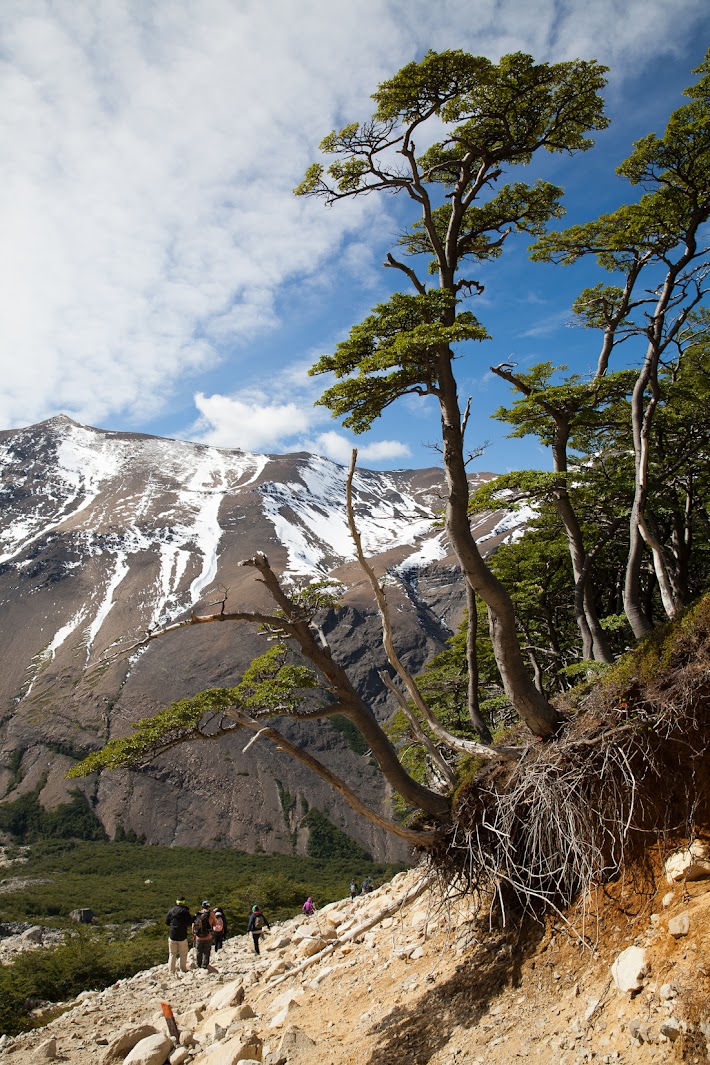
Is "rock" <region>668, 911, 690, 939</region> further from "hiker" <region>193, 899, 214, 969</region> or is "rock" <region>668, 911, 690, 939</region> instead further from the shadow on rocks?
"hiker" <region>193, 899, 214, 969</region>

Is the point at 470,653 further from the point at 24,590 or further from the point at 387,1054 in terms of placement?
the point at 24,590

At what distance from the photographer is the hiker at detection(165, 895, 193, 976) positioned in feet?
39.8

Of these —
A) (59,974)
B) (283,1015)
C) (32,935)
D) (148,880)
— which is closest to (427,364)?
(283,1015)

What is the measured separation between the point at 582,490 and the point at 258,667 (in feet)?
24.9

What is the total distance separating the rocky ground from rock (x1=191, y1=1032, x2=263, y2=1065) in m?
0.02

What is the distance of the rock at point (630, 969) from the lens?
15.7 feet

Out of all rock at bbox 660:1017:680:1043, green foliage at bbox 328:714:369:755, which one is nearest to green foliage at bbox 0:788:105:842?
green foliage at bbox 328:714:369:755

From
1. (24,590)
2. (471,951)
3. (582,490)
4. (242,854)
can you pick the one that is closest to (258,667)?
(471,951)

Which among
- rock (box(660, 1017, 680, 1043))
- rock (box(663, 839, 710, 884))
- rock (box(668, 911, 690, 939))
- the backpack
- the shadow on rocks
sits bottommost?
the backpack

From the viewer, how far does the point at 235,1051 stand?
707 centimetres

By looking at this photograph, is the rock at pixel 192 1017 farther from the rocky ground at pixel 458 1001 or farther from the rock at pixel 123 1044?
the rock at pixel 123 1044

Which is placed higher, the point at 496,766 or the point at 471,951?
the point at 496,766

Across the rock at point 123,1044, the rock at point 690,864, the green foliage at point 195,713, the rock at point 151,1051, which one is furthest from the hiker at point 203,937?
the rock at point 690,864

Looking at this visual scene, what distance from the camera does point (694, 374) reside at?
13055 millimetres
